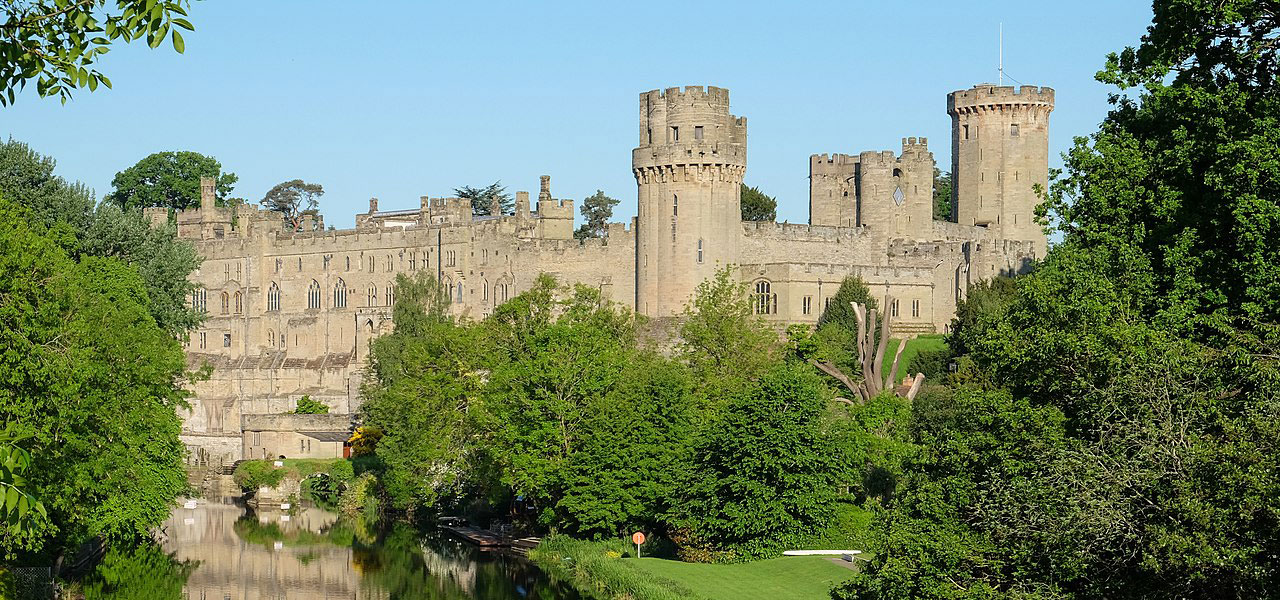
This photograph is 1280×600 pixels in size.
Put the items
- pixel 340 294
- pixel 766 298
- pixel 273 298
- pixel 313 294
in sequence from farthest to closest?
pixel 273 298
pixel 313 294
pixel 340 294
pixel 766 298

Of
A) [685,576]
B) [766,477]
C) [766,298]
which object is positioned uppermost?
[766,298]

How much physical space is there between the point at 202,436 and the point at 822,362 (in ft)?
128

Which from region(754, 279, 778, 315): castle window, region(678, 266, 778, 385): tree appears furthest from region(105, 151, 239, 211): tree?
region(678, 266, 778, 385): tree

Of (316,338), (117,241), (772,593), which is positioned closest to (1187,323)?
(772,593)

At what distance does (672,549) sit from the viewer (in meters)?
43.0

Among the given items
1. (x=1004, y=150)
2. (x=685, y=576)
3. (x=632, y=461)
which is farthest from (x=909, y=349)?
(x=685, y=576)

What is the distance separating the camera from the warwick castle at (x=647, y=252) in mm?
75438

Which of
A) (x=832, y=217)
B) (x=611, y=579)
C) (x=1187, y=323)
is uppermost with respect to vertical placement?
(x=832, y=217)

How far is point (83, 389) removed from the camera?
3114 centimetres

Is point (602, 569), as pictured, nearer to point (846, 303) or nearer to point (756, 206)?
point (846, 303)

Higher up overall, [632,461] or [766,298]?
[766,298]

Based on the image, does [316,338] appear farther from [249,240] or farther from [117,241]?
[117,241]

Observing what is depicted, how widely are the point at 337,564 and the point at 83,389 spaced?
18.0m

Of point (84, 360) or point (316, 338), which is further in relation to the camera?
point (316, 338)
